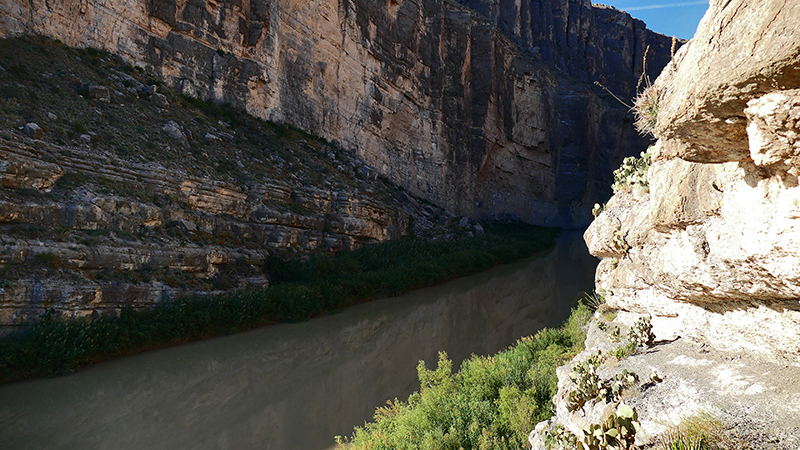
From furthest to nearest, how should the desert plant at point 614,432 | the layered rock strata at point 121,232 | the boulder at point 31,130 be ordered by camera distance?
the boulder at point 31,130 → the layered rock strata at point 121,232 → the desert plant at point 614,432

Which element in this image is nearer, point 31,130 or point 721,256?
point 721,256

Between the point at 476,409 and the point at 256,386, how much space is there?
457 cm

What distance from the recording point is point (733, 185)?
3775 mm

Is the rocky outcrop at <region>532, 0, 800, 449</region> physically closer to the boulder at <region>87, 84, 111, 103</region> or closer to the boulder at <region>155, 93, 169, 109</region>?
the boulder at <region>87, 84, 111, 103</region>

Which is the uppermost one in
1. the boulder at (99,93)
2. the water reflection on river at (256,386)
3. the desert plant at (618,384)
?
the boulder at (99,93)

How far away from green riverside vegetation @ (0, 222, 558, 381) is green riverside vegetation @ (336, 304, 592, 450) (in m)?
5.15

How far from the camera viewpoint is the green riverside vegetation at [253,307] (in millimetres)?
7719

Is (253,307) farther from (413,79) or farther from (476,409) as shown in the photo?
(413,79)

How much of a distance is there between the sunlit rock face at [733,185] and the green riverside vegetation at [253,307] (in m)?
9.27

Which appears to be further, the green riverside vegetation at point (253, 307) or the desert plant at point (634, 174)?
the green riverside vegetation at point (253, 307)

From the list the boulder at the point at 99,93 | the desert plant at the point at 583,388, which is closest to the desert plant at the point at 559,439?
the desert plant at the point at 583,388

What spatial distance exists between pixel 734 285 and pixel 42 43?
18.2 metres

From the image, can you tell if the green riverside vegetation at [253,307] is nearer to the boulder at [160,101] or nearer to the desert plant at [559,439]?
the boulder at [160,101]

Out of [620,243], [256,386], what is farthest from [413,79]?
[620,243]
